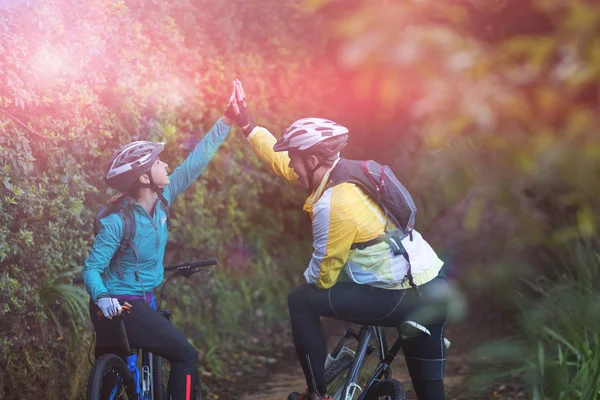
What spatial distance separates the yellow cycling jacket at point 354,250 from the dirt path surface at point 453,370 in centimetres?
282

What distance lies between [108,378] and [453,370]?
4.31 m

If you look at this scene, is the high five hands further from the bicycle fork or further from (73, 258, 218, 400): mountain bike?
the bicycle fork

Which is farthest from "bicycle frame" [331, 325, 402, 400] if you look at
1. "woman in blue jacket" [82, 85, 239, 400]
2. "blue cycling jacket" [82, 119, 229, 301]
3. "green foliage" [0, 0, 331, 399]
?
"green foliage" [0, 0, 331, 399]

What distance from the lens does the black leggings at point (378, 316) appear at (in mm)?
4918

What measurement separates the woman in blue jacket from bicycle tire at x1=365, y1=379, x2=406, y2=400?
101cm

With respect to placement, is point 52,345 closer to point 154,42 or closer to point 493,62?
point 154,42

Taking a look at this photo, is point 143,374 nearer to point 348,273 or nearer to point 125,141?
point 348,273

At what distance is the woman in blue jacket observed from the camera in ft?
16.5

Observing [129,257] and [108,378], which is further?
[129,257]

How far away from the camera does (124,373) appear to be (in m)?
5.03

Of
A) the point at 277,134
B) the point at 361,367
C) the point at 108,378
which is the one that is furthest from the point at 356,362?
the point at 277,134

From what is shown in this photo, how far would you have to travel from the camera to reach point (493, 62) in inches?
283

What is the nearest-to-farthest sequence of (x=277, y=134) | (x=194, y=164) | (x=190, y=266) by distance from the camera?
(x=190, y=266) → (x=194, y=164) → (x=277, y=134)

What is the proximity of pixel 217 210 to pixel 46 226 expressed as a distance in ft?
9.68
